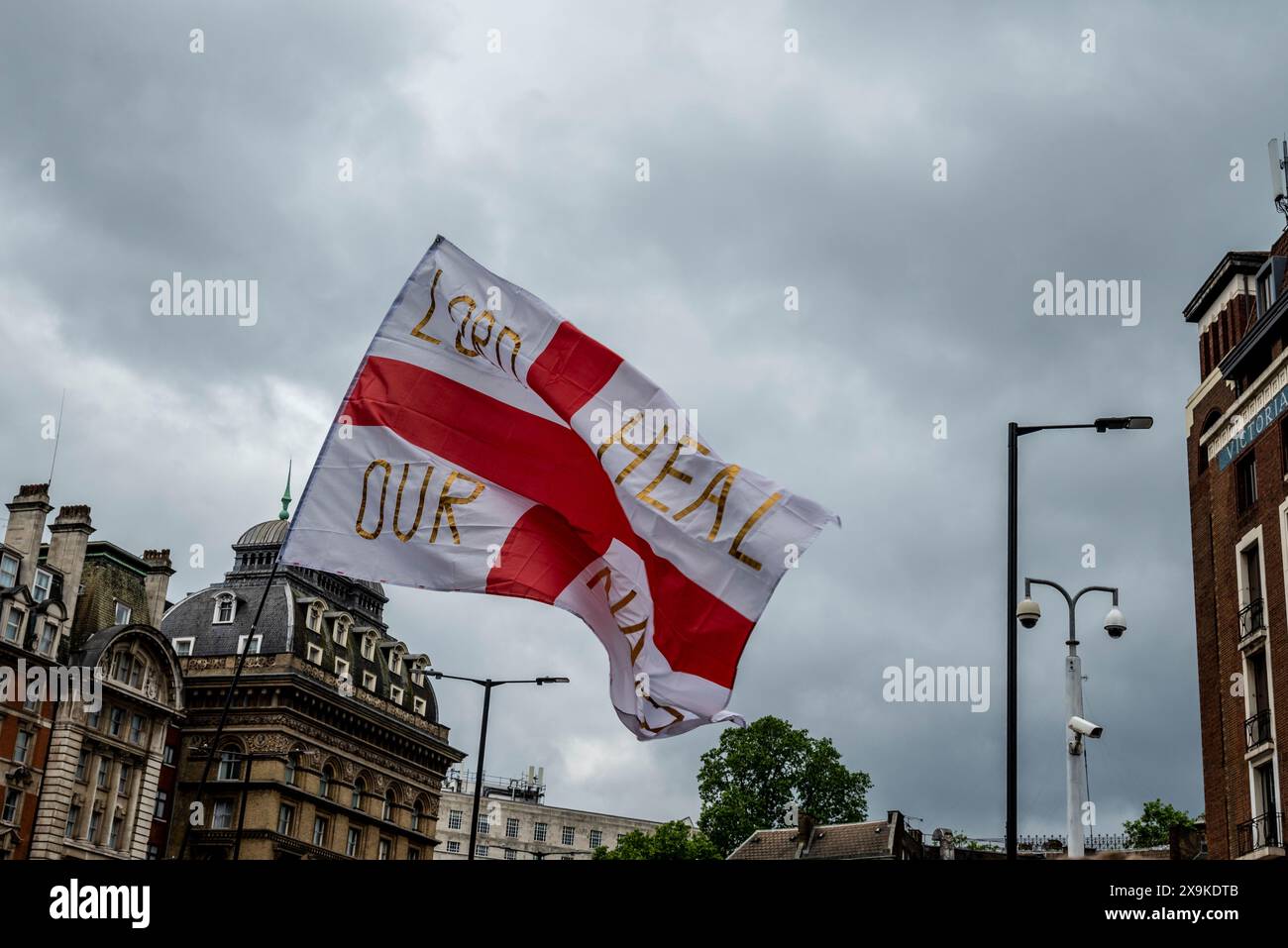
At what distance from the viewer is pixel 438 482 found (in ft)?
42.5

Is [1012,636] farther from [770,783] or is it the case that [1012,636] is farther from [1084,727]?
[770,783]

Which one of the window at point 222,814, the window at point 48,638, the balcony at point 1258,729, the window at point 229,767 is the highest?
the window at point 48,638

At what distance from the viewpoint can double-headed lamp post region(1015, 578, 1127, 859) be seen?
25672 mm

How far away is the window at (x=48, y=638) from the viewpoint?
63669 mm

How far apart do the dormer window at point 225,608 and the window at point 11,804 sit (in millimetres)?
21561

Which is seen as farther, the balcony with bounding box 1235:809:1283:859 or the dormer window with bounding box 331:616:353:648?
the dormer window with bounding box 331:616:353:648

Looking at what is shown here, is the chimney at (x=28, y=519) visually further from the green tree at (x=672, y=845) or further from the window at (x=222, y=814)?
the green tree at (x=672, y=845)

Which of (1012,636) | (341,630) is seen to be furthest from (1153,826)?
(1012,636)

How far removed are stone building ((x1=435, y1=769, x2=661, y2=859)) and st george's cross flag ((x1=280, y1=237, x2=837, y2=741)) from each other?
121 m

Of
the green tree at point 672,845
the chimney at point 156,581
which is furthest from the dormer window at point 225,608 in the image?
the green tree at point 672,845

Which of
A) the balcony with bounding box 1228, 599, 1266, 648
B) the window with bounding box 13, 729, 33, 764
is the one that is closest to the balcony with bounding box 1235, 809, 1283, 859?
the balcony with bounding box 1228, 599, 1266, 648

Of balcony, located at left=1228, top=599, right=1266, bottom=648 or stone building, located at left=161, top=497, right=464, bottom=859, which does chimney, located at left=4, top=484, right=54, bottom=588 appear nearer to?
stone building, located at left=161, top=497, right=464, bottom=859

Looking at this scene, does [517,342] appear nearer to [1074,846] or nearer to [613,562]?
[613,562]

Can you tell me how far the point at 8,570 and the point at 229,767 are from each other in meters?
17.6
